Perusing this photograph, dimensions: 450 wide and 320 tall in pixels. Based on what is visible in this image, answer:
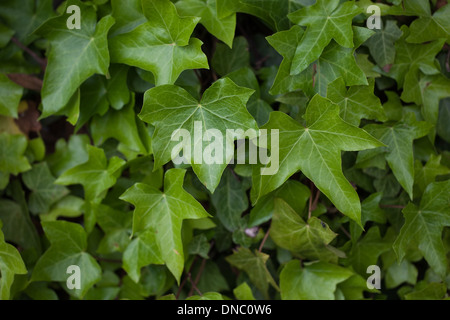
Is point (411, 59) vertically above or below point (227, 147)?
above

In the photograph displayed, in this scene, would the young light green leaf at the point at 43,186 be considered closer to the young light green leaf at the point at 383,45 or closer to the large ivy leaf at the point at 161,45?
the large ivy leaf at the point at 161,45

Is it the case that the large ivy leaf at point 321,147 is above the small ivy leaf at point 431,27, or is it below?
below

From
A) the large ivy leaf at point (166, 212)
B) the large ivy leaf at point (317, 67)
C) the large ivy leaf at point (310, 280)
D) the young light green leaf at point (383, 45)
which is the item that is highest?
the young light green leaf at point (383, 45)

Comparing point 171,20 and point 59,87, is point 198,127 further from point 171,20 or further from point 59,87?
point 59,87

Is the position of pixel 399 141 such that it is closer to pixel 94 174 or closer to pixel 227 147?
pixel 227 147

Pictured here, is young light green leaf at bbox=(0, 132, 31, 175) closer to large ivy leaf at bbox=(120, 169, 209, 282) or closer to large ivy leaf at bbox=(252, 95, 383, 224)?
large ivy leaf at bbox=(120, 169, 209, 282)

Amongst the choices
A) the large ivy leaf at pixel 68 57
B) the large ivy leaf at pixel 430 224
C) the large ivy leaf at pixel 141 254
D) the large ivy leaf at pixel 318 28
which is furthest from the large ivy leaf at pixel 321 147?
the large ivy leaf at pixel 68 57

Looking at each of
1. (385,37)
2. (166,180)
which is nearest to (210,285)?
(166,180)

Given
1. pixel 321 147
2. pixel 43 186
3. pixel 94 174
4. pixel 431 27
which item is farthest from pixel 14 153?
pixel 431 27
